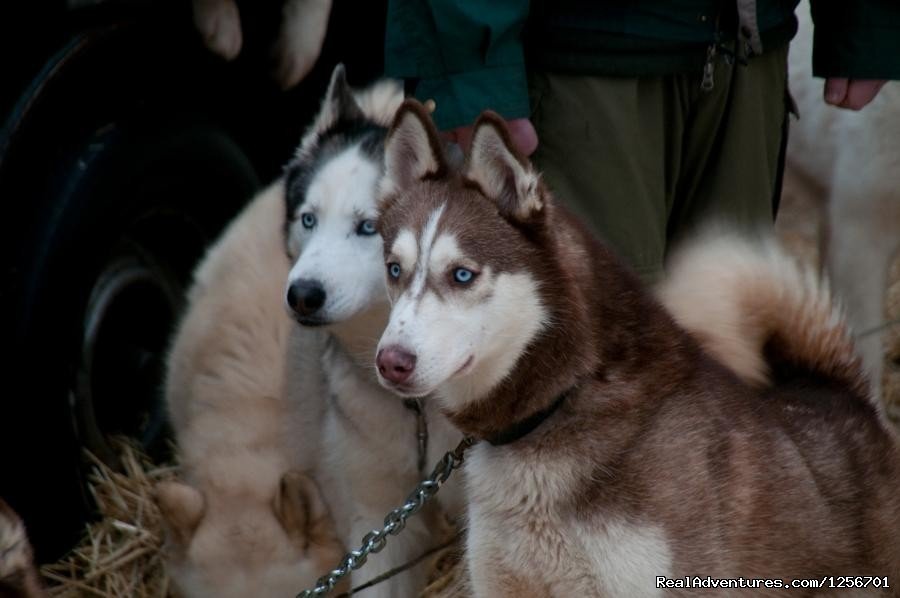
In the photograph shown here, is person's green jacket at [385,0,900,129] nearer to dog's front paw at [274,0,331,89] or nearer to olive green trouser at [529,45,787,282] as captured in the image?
olive green trouser at [529,45,787,282]

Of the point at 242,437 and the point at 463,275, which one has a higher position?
the point at 463,275

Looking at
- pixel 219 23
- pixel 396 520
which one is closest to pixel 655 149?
pixel 396 520

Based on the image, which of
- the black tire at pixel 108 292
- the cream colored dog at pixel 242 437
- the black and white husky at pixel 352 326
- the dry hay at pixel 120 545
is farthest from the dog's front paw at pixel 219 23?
the dry hay at pixel 120 545

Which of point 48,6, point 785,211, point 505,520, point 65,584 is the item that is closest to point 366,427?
point 505,520

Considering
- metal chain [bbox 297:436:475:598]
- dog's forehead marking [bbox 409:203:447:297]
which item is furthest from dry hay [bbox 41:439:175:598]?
dog's forehead marking [bbox 409:203:447:297]

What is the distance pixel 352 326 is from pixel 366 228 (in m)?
0.28

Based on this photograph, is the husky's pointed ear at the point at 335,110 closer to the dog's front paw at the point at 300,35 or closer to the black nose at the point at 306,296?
the black nose at the point at 306,296


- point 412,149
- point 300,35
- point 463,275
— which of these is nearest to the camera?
point 463,275

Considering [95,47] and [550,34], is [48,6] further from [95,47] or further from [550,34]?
[550,34]

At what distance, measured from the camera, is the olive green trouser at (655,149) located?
119 inches

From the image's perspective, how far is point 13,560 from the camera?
8.53 ft

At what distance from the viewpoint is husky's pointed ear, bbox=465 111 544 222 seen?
236 centimetres

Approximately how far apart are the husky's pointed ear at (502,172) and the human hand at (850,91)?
3.89 ft

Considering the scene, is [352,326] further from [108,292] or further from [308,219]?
[108,292]
